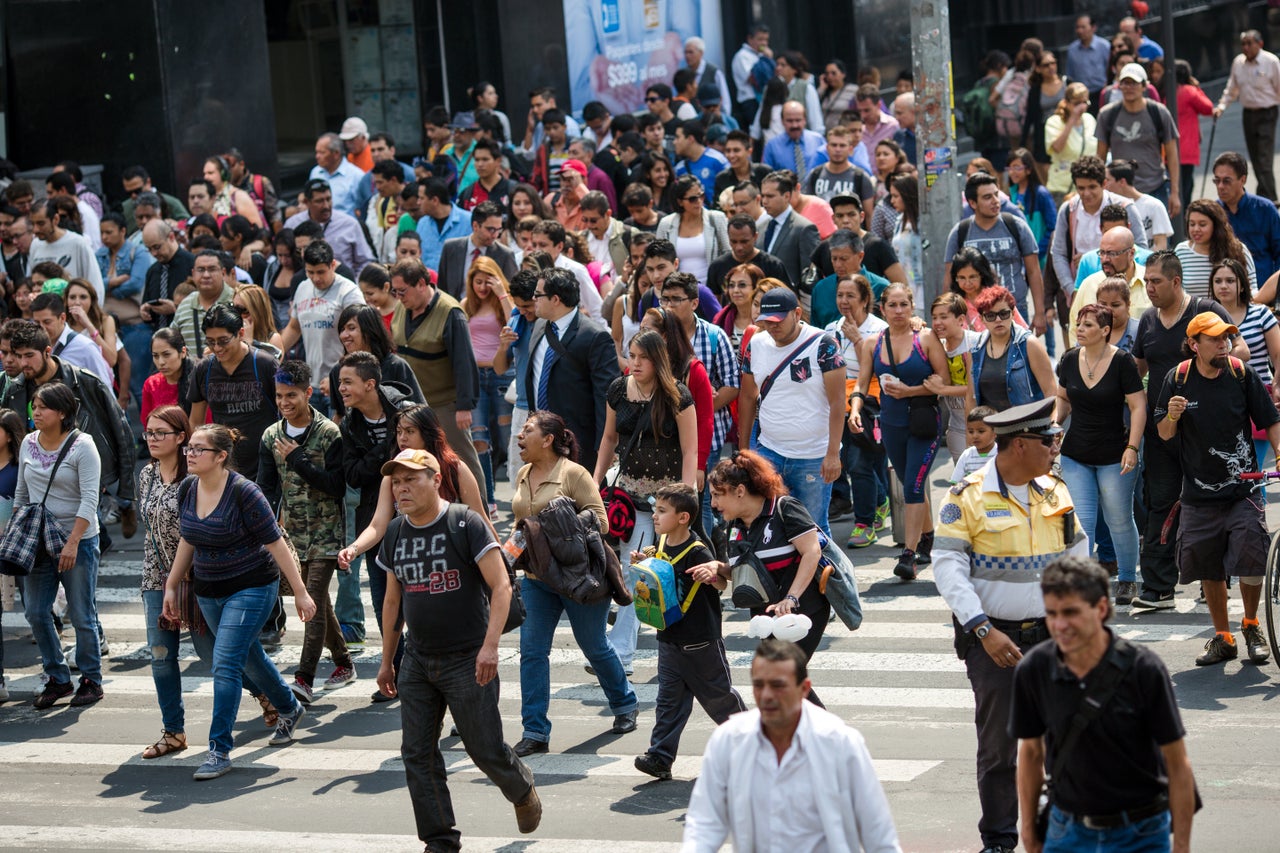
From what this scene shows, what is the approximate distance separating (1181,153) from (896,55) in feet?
39.4

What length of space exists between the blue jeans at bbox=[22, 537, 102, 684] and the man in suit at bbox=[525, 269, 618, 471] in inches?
111

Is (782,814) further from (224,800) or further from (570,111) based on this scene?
(570,111)

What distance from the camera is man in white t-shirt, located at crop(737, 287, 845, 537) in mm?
11055

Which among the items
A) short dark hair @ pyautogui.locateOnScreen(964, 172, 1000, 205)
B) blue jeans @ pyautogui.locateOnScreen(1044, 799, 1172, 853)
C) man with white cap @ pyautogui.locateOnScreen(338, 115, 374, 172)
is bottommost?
blue jeans @ pyautogui.locateOnScreen(1044, 799, 1172, 853)

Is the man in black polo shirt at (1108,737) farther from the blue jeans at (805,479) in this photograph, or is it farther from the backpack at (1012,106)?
the backpack at (1012,106)

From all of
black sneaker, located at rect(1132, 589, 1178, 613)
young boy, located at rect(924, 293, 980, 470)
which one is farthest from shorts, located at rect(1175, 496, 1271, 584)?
young boy, located at rect(924, 293, 980, 470)

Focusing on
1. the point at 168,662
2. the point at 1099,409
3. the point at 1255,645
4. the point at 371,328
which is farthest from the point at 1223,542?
the point at 168,662

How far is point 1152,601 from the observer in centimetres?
1095

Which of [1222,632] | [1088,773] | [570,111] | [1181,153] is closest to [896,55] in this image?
[570,111]

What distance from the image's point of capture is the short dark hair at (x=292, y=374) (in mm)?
10445

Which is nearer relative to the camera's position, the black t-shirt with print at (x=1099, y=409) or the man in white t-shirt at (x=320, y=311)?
the black t-shirt with print at (x=1099, y=409)

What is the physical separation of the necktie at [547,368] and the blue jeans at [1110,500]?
3062 mm

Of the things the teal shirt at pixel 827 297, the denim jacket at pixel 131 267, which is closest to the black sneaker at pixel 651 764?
the teal shirt at pixel 827 297

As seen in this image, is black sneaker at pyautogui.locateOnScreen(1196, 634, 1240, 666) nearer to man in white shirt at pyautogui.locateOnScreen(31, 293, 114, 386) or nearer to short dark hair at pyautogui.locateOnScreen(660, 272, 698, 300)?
short dark hair at pyautogui.locateOnScreen(660, 272, 698, 300)
